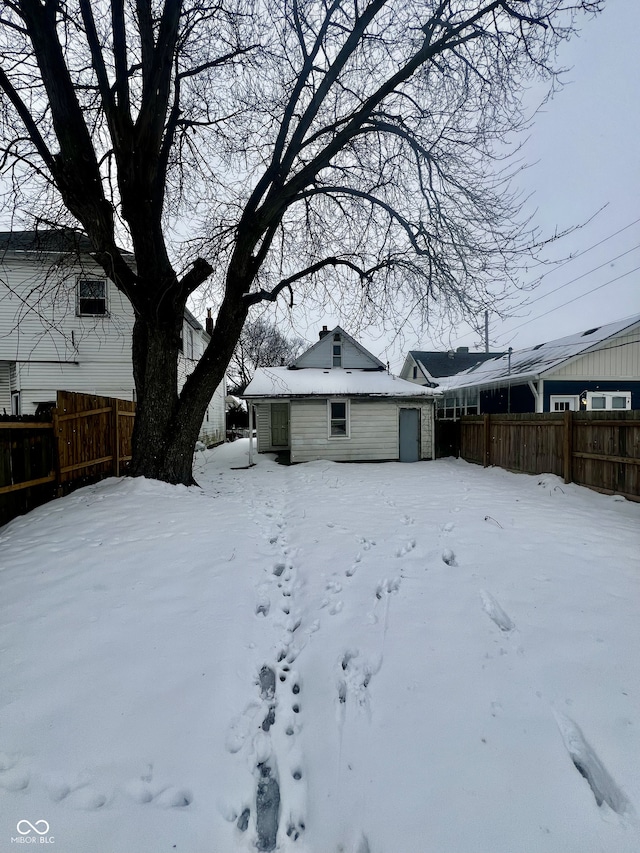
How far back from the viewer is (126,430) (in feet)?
28.2

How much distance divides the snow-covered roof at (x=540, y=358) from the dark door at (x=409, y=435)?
12.9 ft

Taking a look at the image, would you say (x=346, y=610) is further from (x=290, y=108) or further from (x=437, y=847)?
(x=290, y=108)

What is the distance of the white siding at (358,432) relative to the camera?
13.7m

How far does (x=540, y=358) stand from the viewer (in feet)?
49.0

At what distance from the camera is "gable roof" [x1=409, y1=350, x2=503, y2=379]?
2412cm

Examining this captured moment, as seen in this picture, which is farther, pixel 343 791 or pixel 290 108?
pixel 290 108

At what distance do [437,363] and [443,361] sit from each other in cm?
58

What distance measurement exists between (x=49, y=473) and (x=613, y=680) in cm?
691

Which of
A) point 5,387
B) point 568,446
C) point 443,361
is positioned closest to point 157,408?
point 568,446

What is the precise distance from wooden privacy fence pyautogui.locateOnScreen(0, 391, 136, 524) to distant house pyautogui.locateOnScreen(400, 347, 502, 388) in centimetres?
1881

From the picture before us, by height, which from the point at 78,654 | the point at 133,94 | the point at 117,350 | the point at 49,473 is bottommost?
the point at 78,654

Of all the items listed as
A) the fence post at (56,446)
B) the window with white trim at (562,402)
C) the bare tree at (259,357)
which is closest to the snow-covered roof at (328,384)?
the window with white trim at (562,402)

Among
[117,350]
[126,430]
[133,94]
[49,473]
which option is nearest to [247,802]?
[49,473]

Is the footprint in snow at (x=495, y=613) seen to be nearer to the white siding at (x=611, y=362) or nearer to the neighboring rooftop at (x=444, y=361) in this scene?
the white siding at (x=611, y=362)
